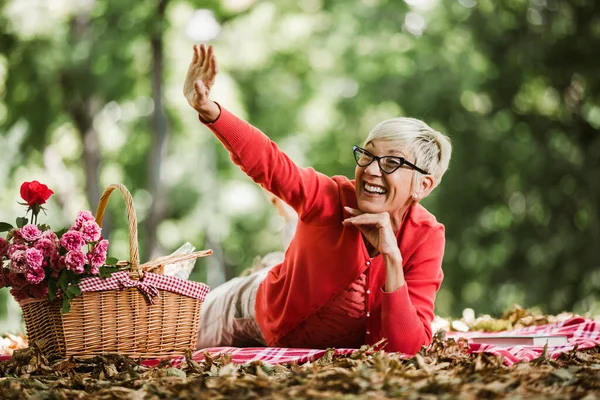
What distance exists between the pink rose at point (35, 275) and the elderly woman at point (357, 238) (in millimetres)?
928

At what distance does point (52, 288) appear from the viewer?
327cm

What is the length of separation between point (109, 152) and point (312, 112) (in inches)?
156

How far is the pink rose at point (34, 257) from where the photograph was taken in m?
3.25

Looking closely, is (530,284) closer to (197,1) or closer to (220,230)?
(220,230)

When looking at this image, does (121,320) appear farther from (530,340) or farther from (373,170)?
(530,340)

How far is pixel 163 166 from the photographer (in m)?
12.4

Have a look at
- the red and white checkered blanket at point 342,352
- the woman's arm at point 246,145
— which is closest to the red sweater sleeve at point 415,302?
the red and white checkered blanket at point 342,352

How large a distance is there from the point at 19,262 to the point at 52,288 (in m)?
0.18

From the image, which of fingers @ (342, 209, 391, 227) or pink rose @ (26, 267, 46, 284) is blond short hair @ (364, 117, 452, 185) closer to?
fingers @ (342, 209, 391, 227)

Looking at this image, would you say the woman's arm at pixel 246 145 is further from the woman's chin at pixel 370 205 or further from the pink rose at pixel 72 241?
the pink rose at pixel 72 241

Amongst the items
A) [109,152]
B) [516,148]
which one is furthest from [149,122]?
[516,148]

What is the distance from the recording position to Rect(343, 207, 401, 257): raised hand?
325 cm

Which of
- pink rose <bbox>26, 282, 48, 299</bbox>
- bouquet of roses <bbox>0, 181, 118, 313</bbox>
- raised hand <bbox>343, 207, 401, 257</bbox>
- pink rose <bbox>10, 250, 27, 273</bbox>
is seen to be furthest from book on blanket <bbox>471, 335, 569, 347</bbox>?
pink rose <bbox>10, 250, 27, 273</bbox>

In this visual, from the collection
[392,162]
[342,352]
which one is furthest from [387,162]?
[342,352]
